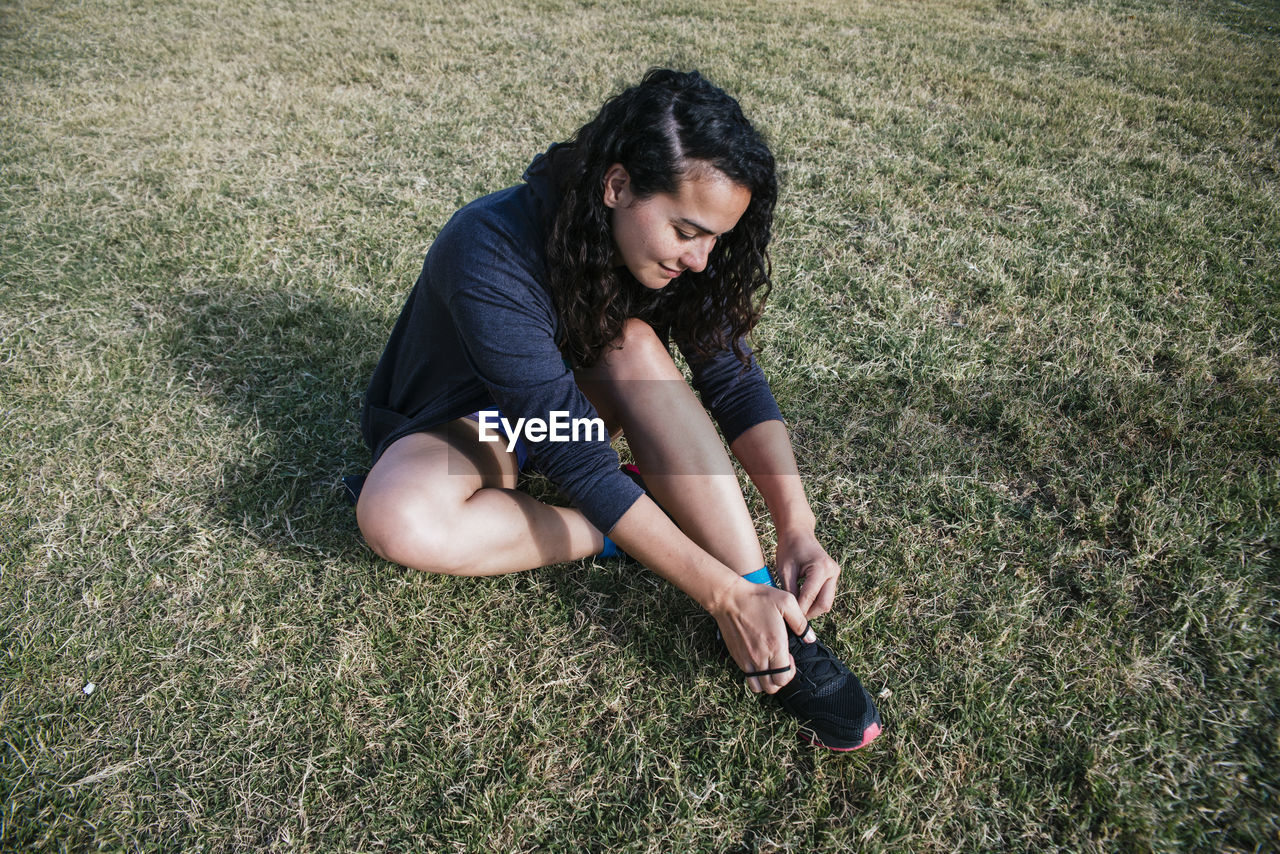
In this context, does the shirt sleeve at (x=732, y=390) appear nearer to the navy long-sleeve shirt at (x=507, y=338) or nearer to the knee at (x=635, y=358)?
the knee at (x=635, y=358)

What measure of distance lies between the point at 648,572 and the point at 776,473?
435mm

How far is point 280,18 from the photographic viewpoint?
632 cm

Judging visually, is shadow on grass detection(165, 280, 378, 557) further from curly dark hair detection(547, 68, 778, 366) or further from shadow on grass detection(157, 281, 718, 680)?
curly dark hair detection(547, 68, 778, 366)

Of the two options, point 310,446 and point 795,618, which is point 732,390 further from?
point 310,446

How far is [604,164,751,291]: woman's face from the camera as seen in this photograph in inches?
63.3

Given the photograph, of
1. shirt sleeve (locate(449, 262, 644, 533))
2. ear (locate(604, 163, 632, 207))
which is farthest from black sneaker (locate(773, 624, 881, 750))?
ear (locate(604, 163, 632, 207))

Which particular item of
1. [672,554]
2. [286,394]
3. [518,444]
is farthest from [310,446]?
[672,554]

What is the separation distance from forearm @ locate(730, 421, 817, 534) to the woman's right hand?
0.27 meters

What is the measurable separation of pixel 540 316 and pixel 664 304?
0.43 meters

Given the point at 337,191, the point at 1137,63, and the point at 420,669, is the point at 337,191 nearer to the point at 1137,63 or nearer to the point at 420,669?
the point at 420,669

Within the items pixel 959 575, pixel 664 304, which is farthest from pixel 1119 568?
pixel 664 304

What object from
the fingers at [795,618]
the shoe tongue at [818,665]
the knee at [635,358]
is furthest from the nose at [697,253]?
the shoe tongue at [818,665]

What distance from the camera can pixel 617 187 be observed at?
65.9 inches

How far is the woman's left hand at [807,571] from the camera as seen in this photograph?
174 cm
